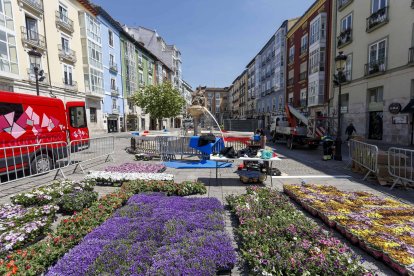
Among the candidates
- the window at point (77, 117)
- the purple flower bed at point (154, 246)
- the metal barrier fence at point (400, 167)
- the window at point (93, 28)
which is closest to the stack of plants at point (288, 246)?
the purple flower bed at point (154, 246)

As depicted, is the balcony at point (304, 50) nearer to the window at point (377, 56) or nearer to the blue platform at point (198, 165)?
the window at point (377, 56)

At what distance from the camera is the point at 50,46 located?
23062mm

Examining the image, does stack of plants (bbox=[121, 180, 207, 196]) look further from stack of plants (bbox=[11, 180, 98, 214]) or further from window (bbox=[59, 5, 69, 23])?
window (bbox=[59, 5, 69, 23])

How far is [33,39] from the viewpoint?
21109 mm

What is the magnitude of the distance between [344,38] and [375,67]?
5728 millimetres

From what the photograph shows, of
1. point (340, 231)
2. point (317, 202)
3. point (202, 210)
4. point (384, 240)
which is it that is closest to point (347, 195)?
point (317, 202)

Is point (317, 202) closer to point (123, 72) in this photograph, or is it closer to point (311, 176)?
point (311, 176)

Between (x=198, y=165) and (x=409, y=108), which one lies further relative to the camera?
(x=409, y=108)


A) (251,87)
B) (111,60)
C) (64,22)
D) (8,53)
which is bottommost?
(8,53)

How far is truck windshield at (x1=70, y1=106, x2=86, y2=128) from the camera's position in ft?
39.0

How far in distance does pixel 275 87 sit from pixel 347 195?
129 ft

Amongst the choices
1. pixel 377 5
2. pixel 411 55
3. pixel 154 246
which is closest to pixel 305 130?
pixel 411 55

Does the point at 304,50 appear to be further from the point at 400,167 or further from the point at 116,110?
the point at 116,110

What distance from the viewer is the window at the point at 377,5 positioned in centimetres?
1736
